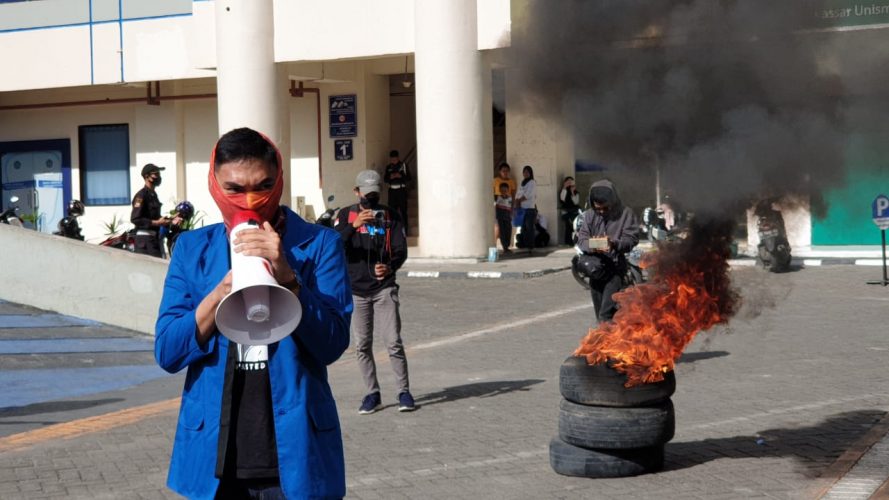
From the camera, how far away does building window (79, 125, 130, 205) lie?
30.3 metres

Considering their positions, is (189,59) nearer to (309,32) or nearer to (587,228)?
(309,32)

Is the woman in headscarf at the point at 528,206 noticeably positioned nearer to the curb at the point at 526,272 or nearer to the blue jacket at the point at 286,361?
the curb at the point at 526,272

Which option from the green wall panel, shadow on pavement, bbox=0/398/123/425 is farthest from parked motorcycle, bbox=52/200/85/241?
the green wall panel

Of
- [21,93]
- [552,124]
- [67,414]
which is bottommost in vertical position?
[67,414]

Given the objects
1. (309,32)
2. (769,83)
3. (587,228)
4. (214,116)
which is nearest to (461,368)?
(587,228)

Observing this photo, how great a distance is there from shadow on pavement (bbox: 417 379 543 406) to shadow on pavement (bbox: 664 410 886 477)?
7.83ft

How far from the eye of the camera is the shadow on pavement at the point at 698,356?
11.7 metres

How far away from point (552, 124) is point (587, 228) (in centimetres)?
382

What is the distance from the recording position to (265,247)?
3395 mm

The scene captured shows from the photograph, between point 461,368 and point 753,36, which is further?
point 461,368

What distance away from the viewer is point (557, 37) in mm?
7035

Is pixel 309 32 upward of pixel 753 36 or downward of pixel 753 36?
upward

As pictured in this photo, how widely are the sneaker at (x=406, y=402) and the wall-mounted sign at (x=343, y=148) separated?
18.6 metres

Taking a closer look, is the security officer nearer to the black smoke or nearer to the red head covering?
the black smoke
